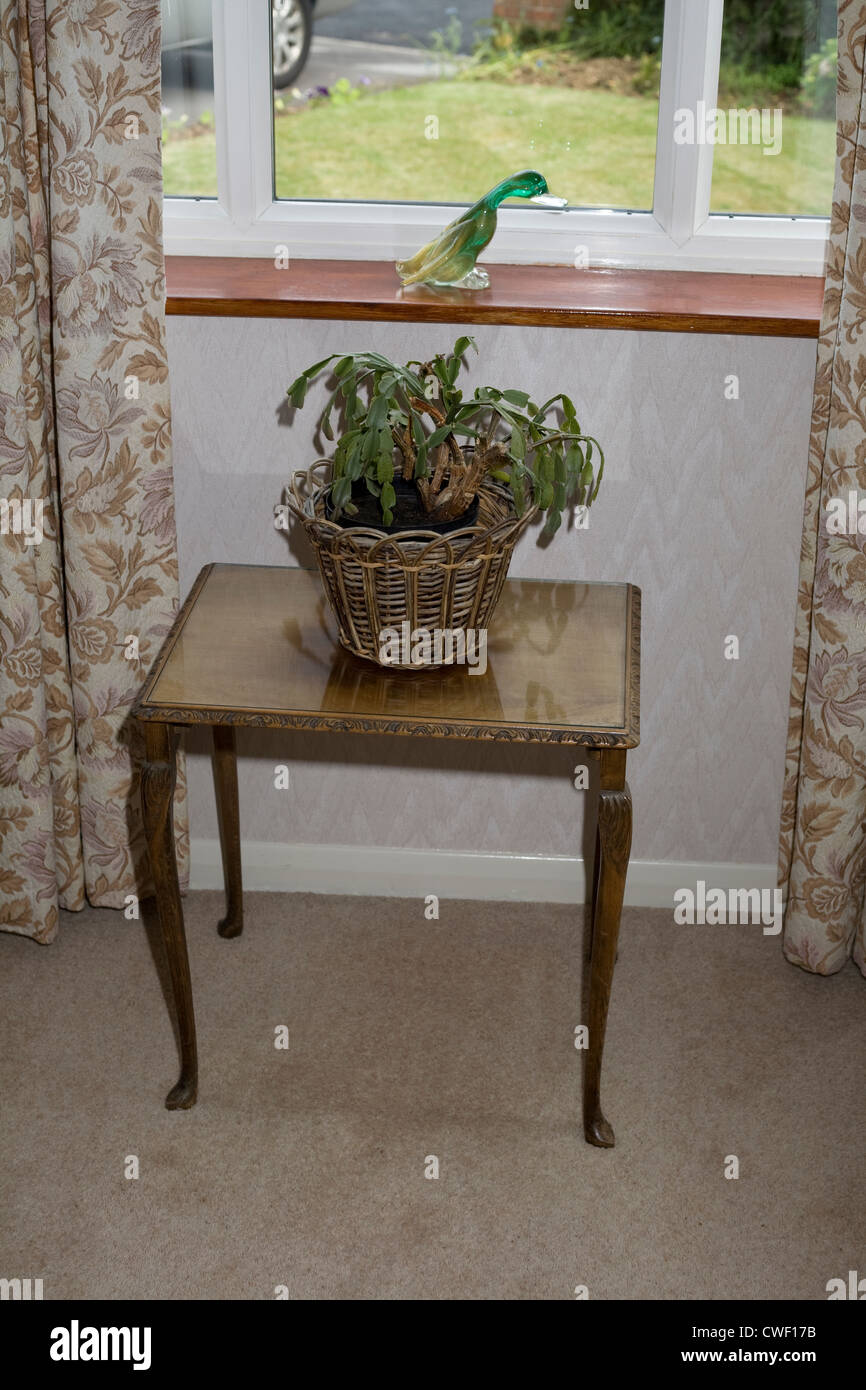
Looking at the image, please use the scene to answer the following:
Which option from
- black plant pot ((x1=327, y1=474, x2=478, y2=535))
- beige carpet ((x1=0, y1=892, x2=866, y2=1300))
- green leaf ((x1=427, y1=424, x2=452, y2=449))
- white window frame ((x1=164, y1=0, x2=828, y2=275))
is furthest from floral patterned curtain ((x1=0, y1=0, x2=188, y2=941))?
green leaf ((x1=427, y1=424, x2=452, y2=449))

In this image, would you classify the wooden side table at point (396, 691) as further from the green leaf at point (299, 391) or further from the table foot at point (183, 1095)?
the green leaf at point (299, 391)

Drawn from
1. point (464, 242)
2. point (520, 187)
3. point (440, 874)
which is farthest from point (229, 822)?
point (520, 187)

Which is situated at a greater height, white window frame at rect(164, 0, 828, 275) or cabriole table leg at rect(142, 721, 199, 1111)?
white window frame at rect(164, 0, 828, 275)

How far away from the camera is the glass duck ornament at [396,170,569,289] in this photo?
78.5 inches

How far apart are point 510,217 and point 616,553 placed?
1.85 feet

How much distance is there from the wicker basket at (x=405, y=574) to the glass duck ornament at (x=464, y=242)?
472 mm

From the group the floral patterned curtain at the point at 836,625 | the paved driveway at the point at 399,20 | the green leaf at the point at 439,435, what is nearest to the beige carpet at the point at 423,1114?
the floral patterned curtain at the point at 836,625

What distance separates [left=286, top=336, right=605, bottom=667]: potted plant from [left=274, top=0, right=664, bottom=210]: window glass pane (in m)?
0.57

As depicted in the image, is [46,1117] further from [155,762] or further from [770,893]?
[770,893]

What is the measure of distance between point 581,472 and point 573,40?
815 millimetres

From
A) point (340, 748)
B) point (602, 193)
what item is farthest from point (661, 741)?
point (602, 193)

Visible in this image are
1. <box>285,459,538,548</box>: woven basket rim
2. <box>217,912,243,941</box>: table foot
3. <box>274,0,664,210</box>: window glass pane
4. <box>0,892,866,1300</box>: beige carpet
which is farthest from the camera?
<box>217,912,243,941</box>: table foot

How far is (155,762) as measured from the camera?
1771 millimetres

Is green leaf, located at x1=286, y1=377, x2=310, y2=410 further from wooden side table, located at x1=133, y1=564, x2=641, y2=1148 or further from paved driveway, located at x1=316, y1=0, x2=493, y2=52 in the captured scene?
paved driveway, located at x1=316, y1=0, x2=493, y2=52
